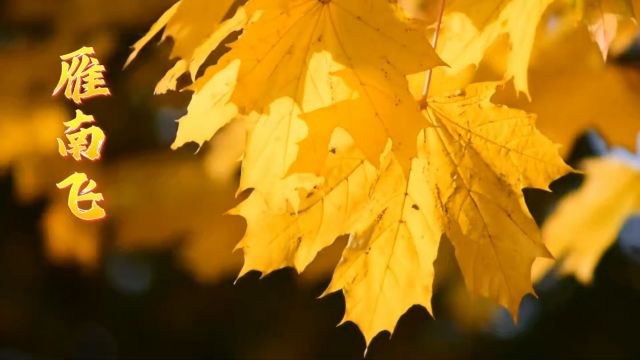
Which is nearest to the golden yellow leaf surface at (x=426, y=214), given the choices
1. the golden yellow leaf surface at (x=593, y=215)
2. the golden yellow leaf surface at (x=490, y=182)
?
the golden yellow leaf surface at (x=490, y=182)

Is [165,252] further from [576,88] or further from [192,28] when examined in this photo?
[192,28]

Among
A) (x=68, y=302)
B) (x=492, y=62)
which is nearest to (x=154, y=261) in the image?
(x=68, y=302)

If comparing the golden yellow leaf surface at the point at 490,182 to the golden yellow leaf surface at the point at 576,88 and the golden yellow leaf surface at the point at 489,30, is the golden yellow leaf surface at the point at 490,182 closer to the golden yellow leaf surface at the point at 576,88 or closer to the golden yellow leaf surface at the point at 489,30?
the golden yellow leaf surface at the point at 489,30

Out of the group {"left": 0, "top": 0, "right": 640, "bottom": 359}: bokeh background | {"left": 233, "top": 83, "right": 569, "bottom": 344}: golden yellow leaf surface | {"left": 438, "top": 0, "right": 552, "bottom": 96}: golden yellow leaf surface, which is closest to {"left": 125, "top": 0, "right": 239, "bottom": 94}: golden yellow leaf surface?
{"left": 233, "top": 83, "right": 569, "bottom": 344}: golden yellow leaf surface

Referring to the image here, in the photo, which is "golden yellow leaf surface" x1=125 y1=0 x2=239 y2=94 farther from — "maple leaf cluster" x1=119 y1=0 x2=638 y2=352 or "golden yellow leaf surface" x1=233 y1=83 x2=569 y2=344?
"golden yellow leaf surface" x1=233 y1=83 x2=569 y2=344

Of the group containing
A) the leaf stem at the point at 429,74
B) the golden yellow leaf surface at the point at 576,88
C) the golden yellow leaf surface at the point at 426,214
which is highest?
the leaf stem at the point at 429,74

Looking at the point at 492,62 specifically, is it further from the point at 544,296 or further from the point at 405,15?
the point at 544,296
